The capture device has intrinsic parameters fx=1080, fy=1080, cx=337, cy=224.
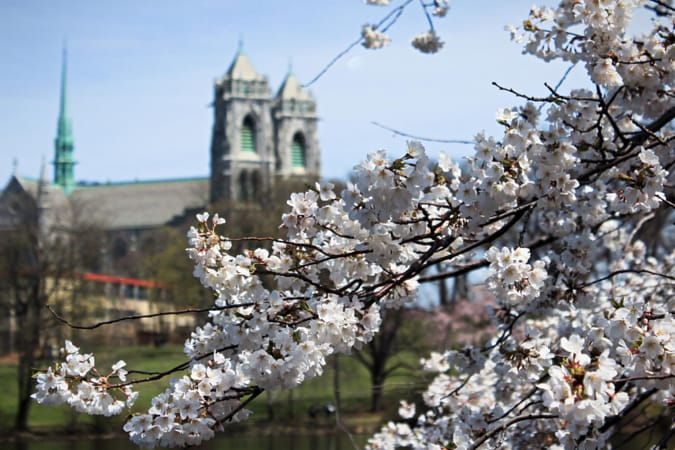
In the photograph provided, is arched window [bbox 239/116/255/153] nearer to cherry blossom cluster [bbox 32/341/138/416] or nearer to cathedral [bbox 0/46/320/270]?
cathedral [bbox 0/46/320/270]

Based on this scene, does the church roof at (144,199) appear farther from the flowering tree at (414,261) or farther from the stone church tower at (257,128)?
the flowering tree at (414,261)

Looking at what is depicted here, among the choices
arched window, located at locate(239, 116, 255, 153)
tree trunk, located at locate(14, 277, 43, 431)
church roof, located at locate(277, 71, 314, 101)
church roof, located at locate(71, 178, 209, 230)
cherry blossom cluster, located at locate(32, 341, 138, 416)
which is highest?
church roof, located at locate(277, 71, 314, 101)

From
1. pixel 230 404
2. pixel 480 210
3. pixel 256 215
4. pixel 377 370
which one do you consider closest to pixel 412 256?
pixel 480 210

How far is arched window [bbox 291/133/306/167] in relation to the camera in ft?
301

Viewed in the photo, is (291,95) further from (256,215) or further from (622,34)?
(622,34)

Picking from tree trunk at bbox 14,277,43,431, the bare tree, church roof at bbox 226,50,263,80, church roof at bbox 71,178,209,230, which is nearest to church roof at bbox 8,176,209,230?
church roof at bbox 71,178,209,230

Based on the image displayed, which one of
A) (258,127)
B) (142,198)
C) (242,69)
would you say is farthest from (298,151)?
(142,198)

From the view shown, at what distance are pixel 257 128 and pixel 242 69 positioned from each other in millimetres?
5442

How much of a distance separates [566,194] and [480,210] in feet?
1.39

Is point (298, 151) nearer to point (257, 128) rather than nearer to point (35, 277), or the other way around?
point (257, 128)

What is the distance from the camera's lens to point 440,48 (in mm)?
6359

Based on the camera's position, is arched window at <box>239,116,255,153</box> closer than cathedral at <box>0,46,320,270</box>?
No

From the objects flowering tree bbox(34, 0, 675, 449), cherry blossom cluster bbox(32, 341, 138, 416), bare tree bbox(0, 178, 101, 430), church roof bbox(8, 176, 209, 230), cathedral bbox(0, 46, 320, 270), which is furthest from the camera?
church roof bbox(8, 176, 209, 230)

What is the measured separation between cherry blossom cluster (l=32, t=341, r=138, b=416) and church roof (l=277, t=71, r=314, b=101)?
88.9 m
